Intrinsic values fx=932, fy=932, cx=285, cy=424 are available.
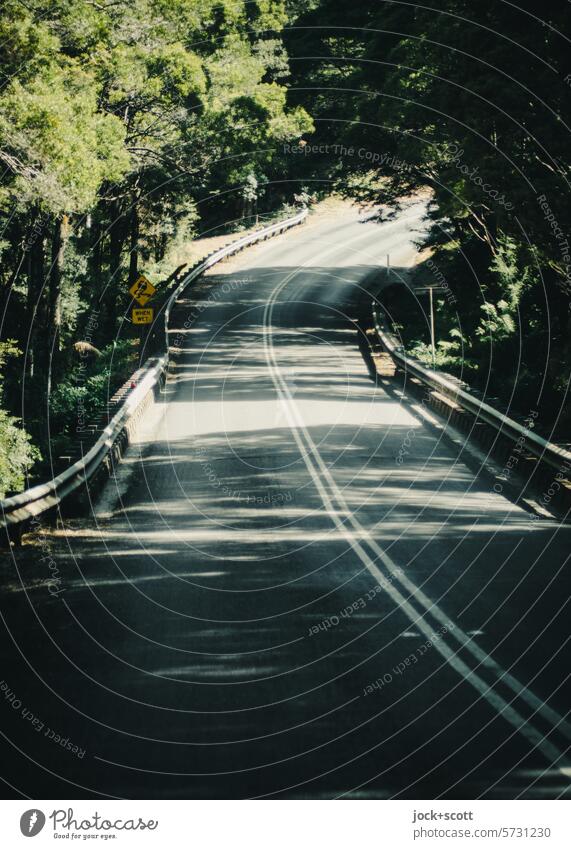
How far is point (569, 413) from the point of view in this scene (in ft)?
68.4

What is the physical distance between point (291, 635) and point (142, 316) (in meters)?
20.3

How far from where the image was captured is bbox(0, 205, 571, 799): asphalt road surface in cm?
645

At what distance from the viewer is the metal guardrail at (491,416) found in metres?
15.0

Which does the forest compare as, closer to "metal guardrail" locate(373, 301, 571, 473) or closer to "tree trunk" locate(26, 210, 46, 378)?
"tree trunk" locate(26, 210, 46, 378)

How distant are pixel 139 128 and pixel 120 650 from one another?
28.5 metres

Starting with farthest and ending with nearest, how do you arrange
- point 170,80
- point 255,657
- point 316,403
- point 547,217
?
1. point 170,80
2. point 316,403
3. point 547,217
4. point 255,657

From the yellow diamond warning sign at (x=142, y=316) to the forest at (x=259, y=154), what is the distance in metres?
3.10

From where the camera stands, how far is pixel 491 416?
1909 centimetres

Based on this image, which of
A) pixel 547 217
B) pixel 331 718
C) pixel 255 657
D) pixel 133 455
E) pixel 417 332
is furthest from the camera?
pixel 417 332

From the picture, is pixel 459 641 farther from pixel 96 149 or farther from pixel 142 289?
pixel 96 149

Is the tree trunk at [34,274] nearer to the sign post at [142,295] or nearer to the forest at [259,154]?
the forest at [259,154]

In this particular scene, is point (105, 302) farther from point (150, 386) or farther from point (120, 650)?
point (120, 650)

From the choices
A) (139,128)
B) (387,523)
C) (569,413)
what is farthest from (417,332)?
(387,523)

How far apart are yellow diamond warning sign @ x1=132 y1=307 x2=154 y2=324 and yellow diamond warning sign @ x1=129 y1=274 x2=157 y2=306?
451mm
